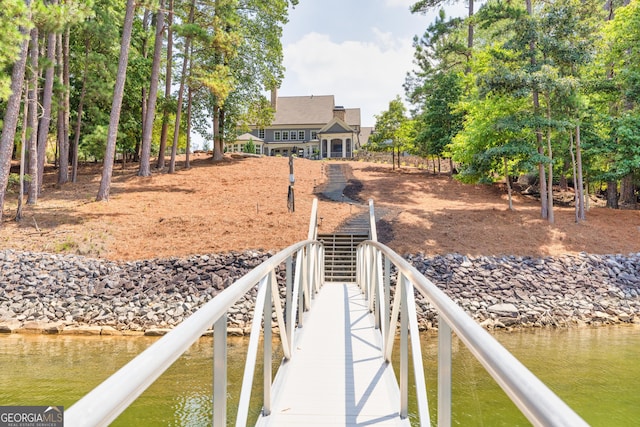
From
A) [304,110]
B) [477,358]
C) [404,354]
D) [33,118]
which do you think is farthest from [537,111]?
[304,110]

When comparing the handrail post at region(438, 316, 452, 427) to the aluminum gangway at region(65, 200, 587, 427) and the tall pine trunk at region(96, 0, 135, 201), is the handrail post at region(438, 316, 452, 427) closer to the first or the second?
the aluminum gangway at region(65, 200, 587, 427)

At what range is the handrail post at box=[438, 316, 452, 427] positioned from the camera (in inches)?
69.4

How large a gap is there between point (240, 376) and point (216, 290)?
456 cm

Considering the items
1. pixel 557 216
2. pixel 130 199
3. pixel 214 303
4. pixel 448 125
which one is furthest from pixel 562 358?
pixel 448 125

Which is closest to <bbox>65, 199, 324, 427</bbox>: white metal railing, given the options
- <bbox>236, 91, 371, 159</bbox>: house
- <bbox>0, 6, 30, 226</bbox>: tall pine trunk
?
<bbox>0, 6, 30, 226</bbox>: tall pine trunk

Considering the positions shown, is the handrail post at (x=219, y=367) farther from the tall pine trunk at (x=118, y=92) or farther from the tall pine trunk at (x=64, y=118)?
the tall pine trunk at (x=64, y=118)

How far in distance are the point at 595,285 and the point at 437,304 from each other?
40.4ft

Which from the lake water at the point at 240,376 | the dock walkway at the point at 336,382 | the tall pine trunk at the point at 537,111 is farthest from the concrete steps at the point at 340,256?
the tall pine trunk at the point at 537,111

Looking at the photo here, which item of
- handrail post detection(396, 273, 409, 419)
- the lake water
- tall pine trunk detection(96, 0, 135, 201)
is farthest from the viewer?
tall pine trunk detection(96, 0, 135, 201)

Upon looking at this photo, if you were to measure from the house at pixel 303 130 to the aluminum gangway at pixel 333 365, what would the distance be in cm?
4204

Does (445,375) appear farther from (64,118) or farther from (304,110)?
(304,110)

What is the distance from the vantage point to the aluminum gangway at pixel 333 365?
2.90 feet

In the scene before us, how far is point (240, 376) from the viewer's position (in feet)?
21.1

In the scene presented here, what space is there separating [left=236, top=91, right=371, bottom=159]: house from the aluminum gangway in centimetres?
4204
